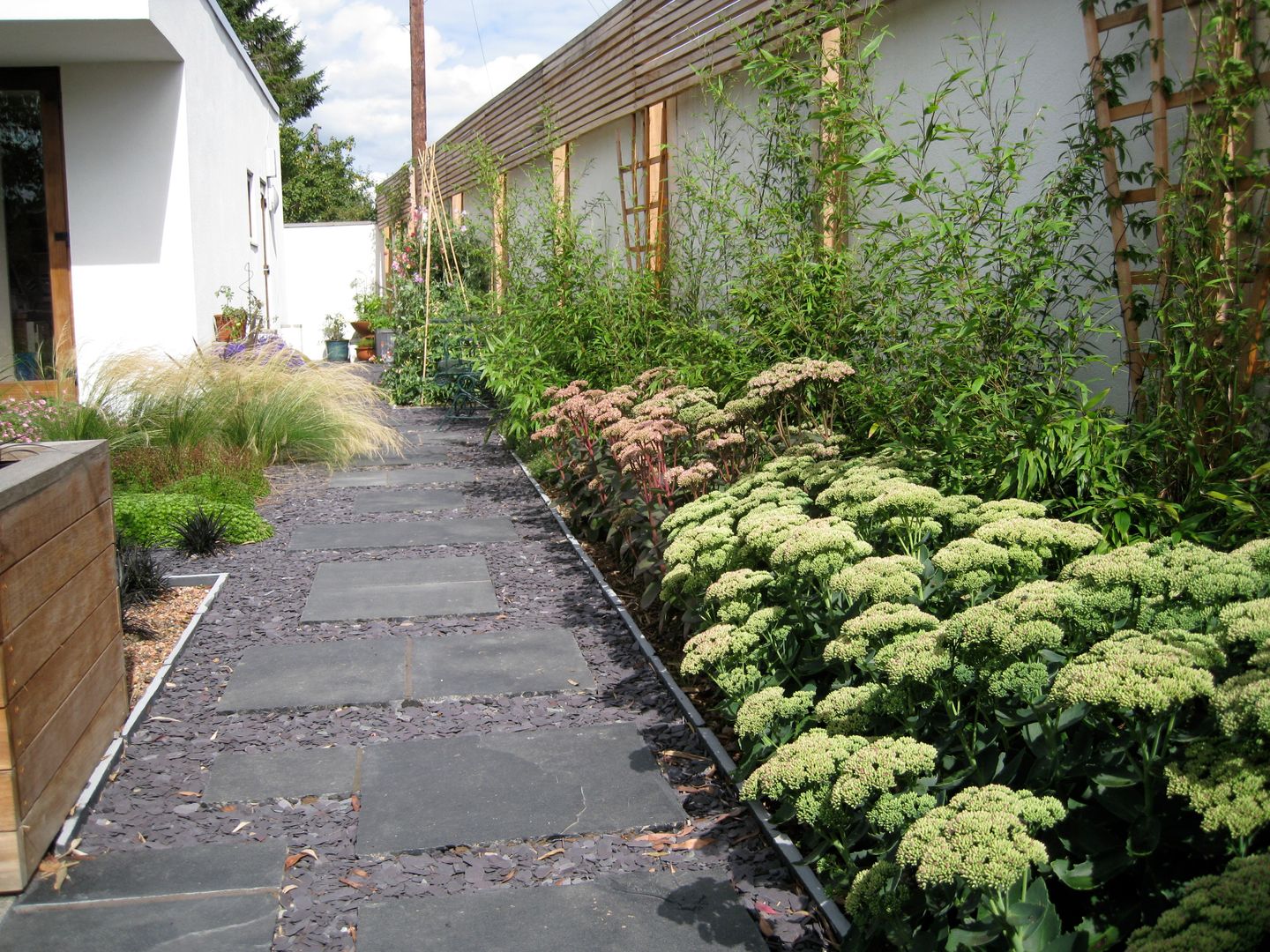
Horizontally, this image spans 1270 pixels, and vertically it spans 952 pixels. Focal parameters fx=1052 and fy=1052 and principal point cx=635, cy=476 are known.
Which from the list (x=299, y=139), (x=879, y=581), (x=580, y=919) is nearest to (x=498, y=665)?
(x=580, y=919)

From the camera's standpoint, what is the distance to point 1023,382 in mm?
3436

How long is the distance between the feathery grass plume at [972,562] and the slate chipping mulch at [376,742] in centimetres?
79

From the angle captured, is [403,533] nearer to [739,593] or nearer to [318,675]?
[318,675]

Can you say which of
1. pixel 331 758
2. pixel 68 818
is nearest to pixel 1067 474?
pixel 331 758

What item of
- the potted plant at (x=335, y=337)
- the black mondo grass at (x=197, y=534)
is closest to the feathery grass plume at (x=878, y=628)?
the black mondo grass at (x=197, y=534)

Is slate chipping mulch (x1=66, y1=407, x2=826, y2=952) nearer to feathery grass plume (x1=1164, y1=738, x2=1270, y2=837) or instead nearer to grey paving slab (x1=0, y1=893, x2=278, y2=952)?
grey paving slab (x1=0, y1=893, x2=278, y2=952)

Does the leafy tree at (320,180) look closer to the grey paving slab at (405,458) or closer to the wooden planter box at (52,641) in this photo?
the grey paving slab at (405,458)

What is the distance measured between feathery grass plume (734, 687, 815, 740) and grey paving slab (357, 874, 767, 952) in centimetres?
36

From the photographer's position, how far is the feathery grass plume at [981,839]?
1.57 metres

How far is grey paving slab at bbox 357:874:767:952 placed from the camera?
221 cm

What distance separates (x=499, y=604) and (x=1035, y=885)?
3.24m

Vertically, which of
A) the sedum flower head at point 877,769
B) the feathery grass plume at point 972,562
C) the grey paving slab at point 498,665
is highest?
the feathery grass plume at point 972,562

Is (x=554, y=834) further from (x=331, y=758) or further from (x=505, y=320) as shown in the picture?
(x=505, y=320)

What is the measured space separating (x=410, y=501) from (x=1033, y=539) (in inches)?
199
